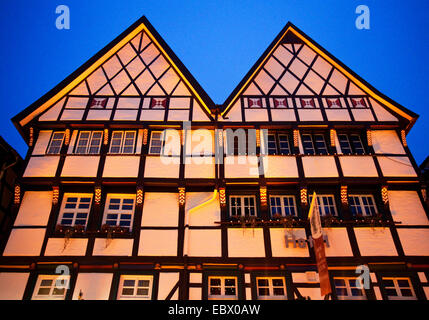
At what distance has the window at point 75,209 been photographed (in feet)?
39.1

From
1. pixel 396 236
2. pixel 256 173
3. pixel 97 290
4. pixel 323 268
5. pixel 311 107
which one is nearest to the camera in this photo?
pixel 323 268

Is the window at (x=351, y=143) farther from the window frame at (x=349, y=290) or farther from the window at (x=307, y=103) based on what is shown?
the window frame at (x=349, y=290)

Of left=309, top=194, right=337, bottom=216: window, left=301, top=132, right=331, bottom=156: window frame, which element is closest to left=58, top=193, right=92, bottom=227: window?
left=309, top=194, right=337, bottom=216: window

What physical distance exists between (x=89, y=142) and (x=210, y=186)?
5.22 metres

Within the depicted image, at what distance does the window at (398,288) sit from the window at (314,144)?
16.6ft

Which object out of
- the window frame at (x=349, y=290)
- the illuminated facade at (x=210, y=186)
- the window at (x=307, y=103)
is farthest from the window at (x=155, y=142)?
the window frame at (x=349, y=290)

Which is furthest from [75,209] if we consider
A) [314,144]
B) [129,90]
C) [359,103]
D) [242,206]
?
[359,103]

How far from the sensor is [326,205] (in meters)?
12.4

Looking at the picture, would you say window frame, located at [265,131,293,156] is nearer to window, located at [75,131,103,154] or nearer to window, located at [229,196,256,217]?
window, located at [229,196,256,217]

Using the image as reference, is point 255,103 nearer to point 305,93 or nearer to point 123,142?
point 305,93
